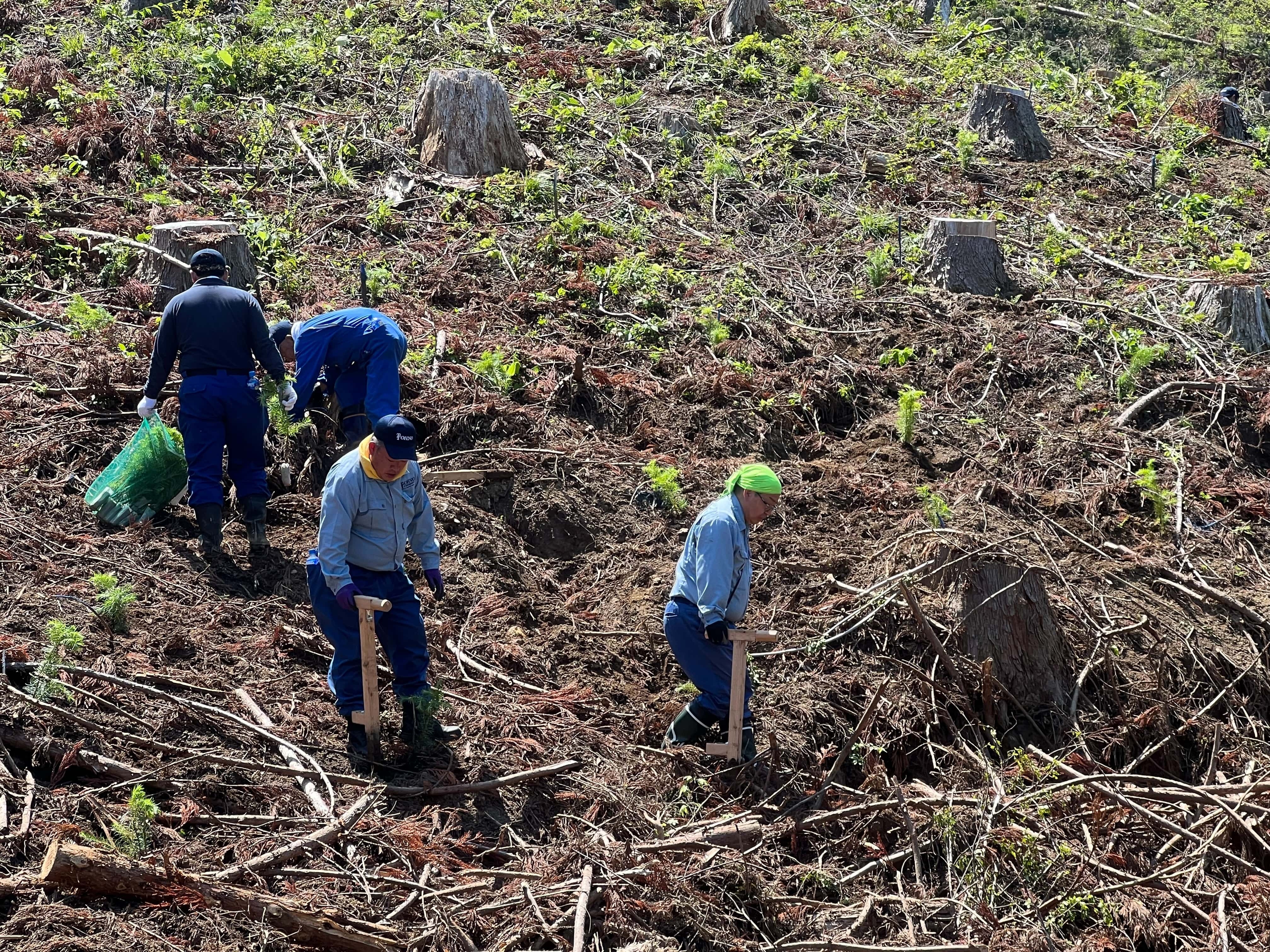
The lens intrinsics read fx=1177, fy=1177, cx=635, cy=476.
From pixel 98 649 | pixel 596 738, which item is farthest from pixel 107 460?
pixel 596 738

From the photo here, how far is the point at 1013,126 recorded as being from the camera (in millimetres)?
13922

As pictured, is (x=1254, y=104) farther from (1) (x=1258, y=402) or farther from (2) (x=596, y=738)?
(2) (x=596, y=738)

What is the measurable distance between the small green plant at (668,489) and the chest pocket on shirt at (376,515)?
9.51 ft

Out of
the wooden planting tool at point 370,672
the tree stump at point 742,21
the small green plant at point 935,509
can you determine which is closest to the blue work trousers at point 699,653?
the wooden planting tool at point 370,672

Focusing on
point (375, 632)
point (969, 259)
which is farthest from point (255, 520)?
point (969, 259)

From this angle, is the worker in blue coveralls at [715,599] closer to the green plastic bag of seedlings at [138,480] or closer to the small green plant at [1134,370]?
the green plastic bag of seedlings at [138,480]

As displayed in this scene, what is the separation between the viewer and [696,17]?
53.3ft

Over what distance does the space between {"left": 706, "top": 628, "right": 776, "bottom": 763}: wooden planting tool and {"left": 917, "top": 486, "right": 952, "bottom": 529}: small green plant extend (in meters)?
1.94

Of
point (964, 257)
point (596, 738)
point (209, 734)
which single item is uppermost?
point (964, 257)

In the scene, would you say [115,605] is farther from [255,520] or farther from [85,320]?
[85,320]

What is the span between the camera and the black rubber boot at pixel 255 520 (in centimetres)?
718

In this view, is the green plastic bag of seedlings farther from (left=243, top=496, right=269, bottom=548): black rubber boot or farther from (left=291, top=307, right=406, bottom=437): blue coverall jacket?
(left=291, top=307, right=406, bottom=437): blue coverall jacket

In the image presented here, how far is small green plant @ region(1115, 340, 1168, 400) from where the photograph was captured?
980 cm

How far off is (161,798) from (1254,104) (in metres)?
17.4
